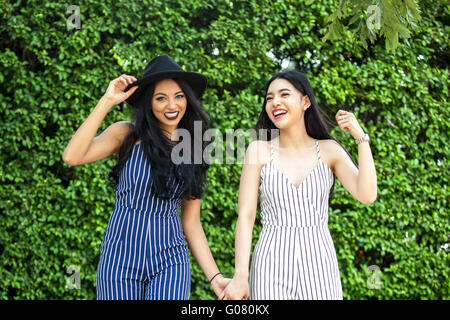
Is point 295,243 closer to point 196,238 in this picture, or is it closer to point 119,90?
point 196,238

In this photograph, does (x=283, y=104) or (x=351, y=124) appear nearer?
(x=351, y=124)

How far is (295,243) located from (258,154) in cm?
52

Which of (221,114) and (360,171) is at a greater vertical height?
(221,114)

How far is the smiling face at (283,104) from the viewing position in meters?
2.55

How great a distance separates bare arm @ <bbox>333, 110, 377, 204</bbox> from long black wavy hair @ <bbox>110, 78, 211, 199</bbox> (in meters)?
0.80

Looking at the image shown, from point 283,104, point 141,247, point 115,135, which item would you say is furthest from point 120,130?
point 283,104

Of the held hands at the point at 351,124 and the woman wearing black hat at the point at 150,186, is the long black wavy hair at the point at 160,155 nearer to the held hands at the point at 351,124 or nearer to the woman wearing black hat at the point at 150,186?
the woman wearing black hat at the point at 150,186

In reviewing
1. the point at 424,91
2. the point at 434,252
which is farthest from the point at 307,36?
the point at 434,252

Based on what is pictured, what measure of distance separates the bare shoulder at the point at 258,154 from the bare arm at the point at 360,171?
40cm

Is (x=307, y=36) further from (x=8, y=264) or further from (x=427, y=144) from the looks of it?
(x=8, y=264)

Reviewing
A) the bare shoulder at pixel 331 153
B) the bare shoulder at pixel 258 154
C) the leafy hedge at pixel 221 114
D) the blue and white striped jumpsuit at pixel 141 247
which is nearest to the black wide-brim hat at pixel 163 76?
the blue and white striped jumpsuit at pixel 141 247

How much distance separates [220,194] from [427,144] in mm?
2029

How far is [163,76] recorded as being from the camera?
2.65 meters
